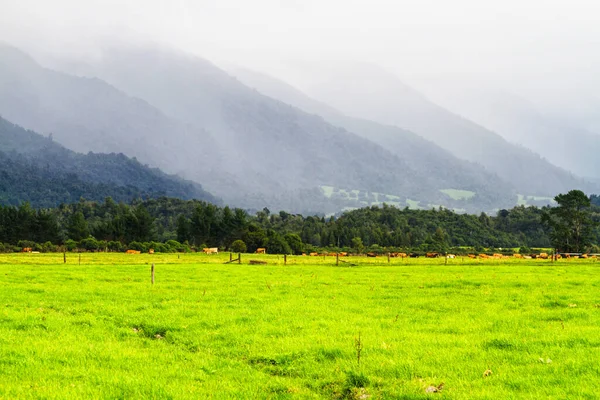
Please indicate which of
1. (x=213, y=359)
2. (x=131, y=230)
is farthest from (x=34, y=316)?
(x=131, y=230)

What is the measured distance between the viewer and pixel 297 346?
15.8 metres

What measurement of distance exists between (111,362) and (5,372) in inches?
101

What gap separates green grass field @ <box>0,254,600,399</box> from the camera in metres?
11.8

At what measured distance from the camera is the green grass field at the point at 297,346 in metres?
11.8

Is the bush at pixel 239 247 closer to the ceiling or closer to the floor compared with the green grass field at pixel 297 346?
closer to the floor

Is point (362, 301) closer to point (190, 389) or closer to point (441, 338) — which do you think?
point (441, 338)

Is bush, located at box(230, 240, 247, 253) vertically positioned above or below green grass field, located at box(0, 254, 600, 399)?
below

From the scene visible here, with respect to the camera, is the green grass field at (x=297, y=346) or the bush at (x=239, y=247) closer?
the green grass field at (x=297, y=346)

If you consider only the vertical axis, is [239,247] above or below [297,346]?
below

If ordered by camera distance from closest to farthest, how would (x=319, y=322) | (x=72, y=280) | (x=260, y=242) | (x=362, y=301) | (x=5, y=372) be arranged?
(x=5, y=372), (x=319, y=322), (x=362, y=301), (x=72, y=280), (x=260, y=242)

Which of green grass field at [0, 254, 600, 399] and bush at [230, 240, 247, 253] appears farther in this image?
bush at [230, 240, 247, 253]

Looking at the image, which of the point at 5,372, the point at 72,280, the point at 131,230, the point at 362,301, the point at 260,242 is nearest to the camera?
the point at 5,372

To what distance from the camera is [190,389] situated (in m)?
11.7

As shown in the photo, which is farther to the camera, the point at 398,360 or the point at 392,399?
the point at 398,360
